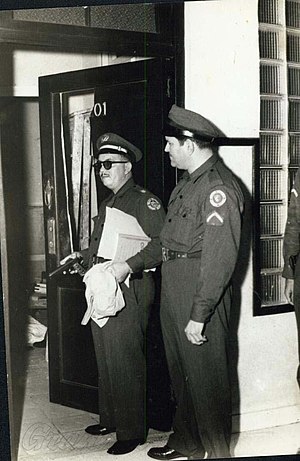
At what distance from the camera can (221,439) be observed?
1756 millimetres

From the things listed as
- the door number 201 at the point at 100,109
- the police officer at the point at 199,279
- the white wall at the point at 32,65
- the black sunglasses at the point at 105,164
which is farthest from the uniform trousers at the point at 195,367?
the white wall at the point at 32,65

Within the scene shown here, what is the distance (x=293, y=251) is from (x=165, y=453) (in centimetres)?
68

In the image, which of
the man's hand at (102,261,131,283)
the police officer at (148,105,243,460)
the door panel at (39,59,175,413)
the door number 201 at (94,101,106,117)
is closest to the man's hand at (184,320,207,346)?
the police officer at (148,105,243,460)

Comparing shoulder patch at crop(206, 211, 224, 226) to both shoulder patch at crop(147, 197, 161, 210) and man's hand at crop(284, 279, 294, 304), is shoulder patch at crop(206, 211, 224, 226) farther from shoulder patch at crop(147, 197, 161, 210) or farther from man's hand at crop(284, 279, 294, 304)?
man's hand at crop(284, 279, 294, 304)

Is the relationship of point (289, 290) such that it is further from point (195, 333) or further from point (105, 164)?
point (105, 164)

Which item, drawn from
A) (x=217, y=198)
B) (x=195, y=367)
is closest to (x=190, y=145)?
(x=217, y=198)

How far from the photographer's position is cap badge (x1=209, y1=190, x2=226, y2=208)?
165 cm

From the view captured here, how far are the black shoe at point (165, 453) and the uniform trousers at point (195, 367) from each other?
4 cm

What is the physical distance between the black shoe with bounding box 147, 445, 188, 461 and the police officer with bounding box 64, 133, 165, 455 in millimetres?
45

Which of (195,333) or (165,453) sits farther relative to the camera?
(165,453)

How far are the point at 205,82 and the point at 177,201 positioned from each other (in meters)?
0.34

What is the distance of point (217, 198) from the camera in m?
1.65

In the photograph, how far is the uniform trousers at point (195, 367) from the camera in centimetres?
170

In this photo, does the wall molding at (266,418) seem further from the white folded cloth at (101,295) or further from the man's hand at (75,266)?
the man's hand at (75,266)
